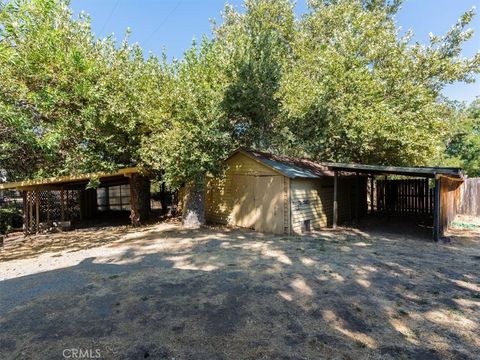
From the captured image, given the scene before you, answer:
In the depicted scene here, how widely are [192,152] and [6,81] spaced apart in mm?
5922

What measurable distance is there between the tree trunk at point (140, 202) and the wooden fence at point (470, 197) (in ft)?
56.4

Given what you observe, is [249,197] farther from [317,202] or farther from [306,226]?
[317,202]

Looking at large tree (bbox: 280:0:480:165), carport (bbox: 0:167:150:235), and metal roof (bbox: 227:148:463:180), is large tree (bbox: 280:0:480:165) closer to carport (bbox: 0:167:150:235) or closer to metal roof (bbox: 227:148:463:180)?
metal roof (bbox: 227:148:463:180)

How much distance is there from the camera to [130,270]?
6367 mm

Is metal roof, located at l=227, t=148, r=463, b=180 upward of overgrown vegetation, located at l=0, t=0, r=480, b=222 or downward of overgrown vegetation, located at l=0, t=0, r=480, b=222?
downward

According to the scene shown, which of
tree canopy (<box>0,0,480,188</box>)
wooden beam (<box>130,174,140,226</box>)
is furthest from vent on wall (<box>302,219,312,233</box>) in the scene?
wooden beam (<box>130,174,140,226</box>)

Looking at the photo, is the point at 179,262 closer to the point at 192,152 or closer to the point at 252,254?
the point at 252,254

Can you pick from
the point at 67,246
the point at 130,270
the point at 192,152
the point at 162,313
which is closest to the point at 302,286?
the point at 162,313

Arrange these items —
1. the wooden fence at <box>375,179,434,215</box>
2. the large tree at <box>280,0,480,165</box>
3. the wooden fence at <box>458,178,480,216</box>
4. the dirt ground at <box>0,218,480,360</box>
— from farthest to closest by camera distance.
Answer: the wooden fence at <box>458,178,480,216</box> → the wooden fence at <box>375,179,434,215</box> → the large tree at <box>280,0,480,165</box> → the dirt ground at <box>0,218,480,360</box>

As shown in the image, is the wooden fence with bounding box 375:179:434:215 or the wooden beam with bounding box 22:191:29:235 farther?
the wooden fence with bounding box 375:179:434:215

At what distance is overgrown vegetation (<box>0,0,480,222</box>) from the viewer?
937cm

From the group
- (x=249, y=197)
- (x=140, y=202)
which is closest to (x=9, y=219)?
(x=140, y=202)

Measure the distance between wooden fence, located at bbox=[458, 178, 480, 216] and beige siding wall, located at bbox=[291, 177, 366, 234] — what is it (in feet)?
22.6

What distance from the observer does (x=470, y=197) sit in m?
16.8
